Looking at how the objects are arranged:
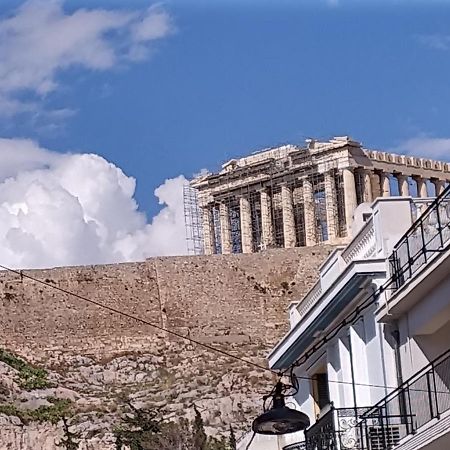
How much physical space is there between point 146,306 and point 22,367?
4.79 m

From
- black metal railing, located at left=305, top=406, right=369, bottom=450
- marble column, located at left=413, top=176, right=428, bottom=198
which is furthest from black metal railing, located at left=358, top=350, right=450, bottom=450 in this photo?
marble column, located at left=413, top=176, right=428, bottom=198

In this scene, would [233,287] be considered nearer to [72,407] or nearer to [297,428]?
[72,407]

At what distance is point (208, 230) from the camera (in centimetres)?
8019

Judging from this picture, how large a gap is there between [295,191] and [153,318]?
746 inches

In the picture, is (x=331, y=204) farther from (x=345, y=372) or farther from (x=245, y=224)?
(x=345, y=372)

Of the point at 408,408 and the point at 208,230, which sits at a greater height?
the point at 208,230

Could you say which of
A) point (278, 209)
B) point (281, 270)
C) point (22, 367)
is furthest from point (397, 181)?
point (22, 367)

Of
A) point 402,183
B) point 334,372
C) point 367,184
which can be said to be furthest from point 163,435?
point 402,183

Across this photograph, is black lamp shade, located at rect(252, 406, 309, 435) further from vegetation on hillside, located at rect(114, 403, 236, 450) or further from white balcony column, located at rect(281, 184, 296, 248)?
white balcony column, located at rect(281, 184, 296, 248)

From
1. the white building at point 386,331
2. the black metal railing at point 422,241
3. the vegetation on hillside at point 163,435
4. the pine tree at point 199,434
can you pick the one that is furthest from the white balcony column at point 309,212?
the black metal railing at point 422,241

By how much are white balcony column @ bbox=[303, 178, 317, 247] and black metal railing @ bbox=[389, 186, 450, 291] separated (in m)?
57.6

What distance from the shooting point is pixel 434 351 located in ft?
53.3

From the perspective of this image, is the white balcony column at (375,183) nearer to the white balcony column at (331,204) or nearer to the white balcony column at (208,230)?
the white balcony column at (331,204)

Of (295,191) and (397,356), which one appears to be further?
(295,191)
